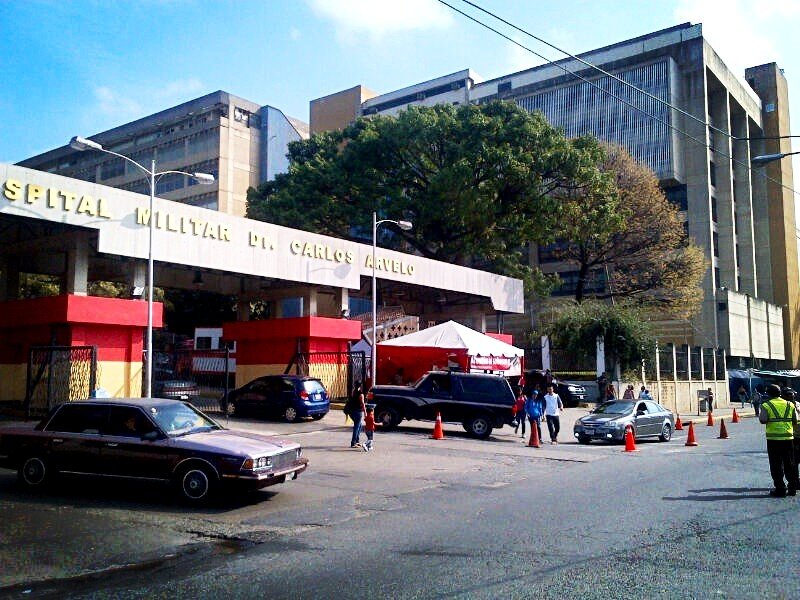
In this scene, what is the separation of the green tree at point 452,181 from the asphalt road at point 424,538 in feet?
92.2

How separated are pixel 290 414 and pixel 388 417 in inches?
131

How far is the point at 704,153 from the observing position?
5841cm

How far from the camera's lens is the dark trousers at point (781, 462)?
11016 mm

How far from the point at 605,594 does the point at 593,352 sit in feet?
107

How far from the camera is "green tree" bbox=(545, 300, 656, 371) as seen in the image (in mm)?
36312

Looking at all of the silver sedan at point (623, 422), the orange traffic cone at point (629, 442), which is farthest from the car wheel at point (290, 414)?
the orange traffic cone at point (629, 442)

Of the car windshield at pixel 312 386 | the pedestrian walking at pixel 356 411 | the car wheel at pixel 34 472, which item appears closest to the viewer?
the car wheel at pixel 34 472

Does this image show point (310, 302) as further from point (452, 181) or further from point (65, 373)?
point (452, 181)

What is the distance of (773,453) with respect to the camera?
11.1m

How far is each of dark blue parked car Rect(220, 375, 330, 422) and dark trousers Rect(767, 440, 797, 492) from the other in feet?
48.1

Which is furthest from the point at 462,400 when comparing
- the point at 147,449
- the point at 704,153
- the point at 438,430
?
the point at 704,153

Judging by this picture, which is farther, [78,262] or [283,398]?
[283,398]

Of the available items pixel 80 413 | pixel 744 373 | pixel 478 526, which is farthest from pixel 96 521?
pixel 744 373

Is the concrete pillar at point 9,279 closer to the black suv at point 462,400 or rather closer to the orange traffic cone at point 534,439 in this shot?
the black suv at point 462,400
